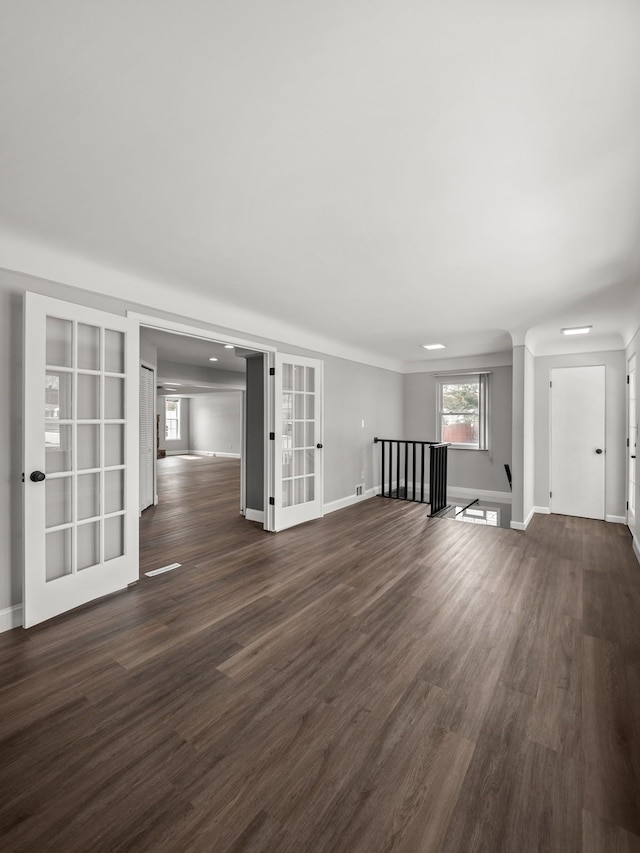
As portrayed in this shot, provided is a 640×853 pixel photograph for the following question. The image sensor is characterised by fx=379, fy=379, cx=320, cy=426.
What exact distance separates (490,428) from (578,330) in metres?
2.45

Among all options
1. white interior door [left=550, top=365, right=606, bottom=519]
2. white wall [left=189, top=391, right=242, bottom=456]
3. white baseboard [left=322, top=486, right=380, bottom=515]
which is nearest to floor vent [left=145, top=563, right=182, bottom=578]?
white baseboard [left=322, top=486, right=380, bottom=515]

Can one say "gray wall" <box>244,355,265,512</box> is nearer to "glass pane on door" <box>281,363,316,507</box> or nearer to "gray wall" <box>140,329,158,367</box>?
"glass pane on door" <box>281,363,316,507</box>

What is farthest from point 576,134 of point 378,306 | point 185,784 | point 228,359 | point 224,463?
point 224,463

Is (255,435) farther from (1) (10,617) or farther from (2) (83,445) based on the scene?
(1) (10,617)

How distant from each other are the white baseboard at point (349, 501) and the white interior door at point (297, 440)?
35cm

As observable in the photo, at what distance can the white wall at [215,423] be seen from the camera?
44.3 ft

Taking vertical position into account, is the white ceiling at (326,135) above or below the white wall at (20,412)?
above

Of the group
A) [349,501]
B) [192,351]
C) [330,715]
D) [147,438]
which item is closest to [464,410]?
[349,501]

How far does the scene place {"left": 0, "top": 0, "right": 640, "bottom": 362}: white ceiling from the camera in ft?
3.67

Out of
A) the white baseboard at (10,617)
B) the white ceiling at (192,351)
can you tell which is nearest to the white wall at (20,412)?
the white baseboard at (10,617)

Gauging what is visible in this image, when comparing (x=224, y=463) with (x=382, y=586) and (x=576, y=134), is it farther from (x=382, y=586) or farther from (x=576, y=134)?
(x=576, y=134)

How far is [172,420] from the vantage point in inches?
563

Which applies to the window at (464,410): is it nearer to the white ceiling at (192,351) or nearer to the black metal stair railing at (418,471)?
the black metal stair railing at (418,471)

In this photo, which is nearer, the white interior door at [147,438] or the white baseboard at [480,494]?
the white interior door at [147,438]
